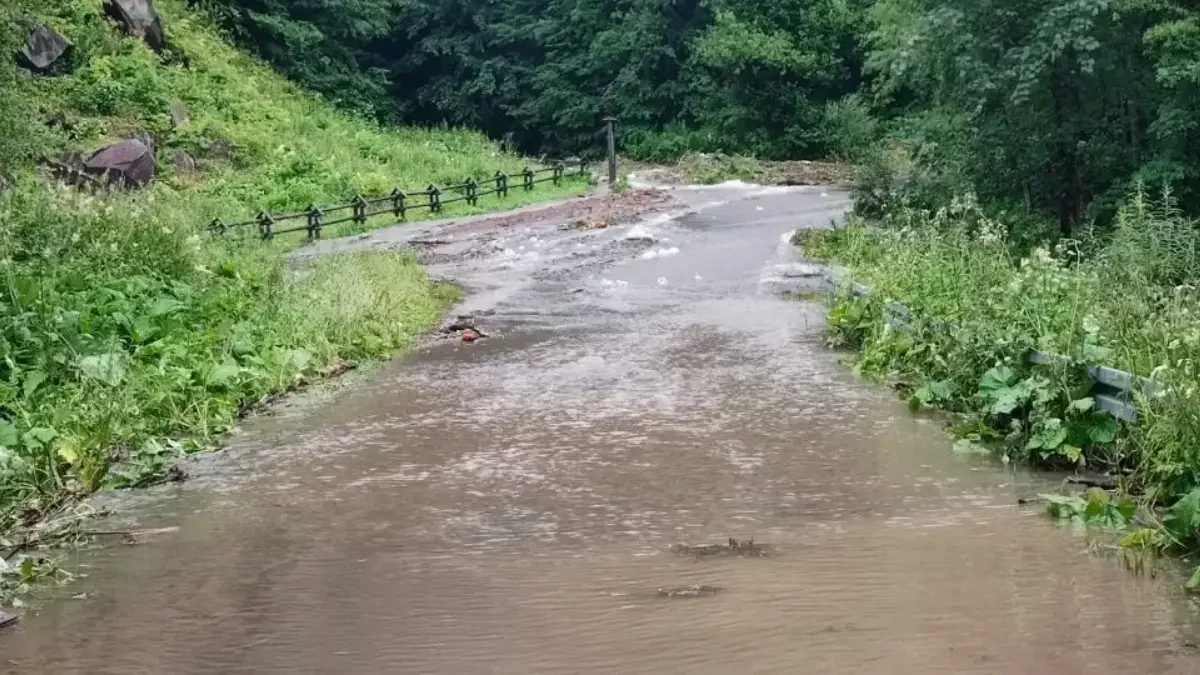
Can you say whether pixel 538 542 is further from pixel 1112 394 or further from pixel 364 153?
pixel 364 153

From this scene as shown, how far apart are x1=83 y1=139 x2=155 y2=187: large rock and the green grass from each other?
69.0 feet

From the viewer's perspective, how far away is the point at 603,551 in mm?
7102

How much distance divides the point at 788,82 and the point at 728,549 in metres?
49.5

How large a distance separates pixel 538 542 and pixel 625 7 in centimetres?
5313

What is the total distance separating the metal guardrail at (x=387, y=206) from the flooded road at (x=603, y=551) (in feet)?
39.0

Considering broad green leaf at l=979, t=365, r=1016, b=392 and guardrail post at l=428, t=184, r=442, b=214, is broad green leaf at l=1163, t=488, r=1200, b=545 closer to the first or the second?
broad green leaf at l=979, t=365, r=1016, b=392

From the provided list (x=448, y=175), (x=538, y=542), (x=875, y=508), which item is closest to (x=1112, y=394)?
(x=875, y=508)

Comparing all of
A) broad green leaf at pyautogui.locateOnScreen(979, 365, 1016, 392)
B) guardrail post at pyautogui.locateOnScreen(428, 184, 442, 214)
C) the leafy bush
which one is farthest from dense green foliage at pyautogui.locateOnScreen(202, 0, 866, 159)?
broad green leaf at pyautogui.locateOnScreen(979, 365, 1016, 392)

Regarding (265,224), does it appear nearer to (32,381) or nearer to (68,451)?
(32,381)

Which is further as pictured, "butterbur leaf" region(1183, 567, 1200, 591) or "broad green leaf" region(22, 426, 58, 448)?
"broad green leaf" region(22, 426, 58, 448)

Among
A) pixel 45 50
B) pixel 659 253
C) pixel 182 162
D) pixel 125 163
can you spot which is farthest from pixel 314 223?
pixel 45 50

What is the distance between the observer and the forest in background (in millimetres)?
19984

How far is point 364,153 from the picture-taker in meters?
39.9

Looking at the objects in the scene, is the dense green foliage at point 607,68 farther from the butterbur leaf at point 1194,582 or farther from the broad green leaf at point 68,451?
the butterbur leaf at point 1194,582
